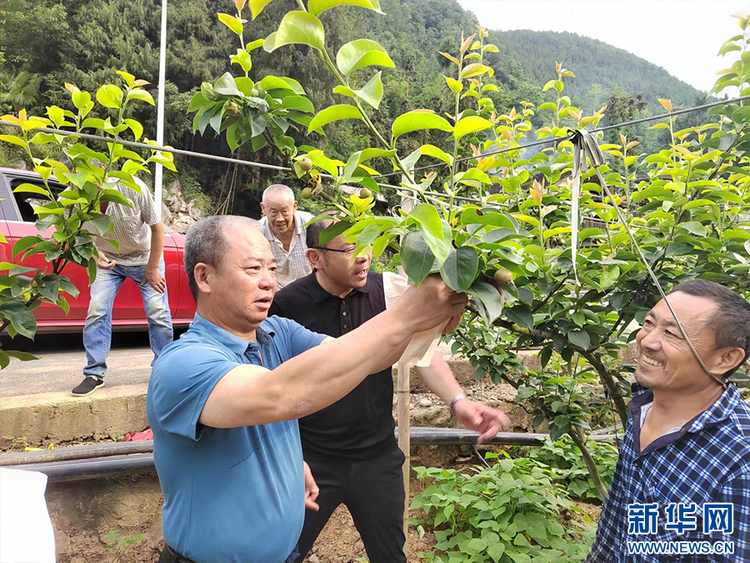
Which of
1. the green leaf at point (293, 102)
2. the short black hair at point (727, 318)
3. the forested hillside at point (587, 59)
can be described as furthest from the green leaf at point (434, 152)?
the forested hillside at point (587, 59)

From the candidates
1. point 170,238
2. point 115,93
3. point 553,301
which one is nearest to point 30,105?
point 170,238

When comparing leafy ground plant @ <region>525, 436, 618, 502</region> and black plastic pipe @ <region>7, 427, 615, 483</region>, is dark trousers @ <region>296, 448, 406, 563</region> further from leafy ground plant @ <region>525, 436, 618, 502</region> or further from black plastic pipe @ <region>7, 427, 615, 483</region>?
leafy ground plant @ <region>525, 436, 618, 502</region>

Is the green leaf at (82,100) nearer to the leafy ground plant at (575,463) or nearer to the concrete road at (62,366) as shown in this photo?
the concrete road at (62,366)

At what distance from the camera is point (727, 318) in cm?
148

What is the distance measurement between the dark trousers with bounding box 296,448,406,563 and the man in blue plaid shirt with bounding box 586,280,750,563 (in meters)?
0.78

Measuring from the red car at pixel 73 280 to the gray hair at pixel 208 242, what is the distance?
2850mm

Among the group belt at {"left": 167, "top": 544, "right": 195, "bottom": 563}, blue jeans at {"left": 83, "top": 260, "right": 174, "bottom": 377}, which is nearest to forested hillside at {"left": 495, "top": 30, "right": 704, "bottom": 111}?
blue jeans at {"left": 83, "top": 260, "right": 174, "bottom": 377}

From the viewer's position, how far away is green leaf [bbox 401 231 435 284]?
88cm

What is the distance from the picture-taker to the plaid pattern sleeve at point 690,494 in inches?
51.7

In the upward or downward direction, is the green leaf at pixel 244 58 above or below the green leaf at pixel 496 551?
above

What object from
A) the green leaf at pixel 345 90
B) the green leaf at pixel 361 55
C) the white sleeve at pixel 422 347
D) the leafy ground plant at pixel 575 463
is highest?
the green leaf at pixel 361 55

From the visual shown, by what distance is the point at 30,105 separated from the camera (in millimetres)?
14898

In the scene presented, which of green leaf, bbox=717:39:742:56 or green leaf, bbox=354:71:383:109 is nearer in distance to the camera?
green leaf, bbox=354:71:383:109

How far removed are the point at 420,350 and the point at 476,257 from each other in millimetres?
268
